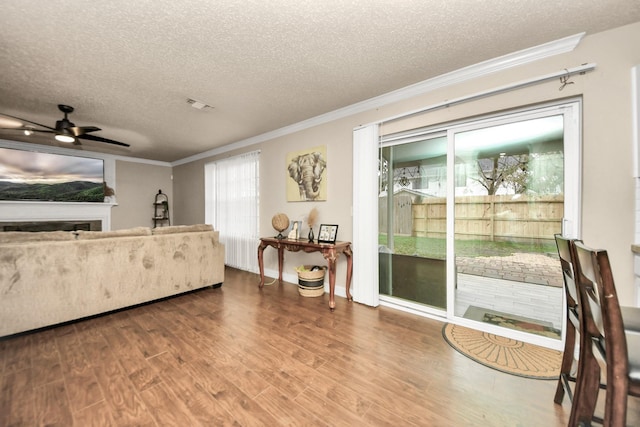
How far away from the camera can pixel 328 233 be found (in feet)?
10.7

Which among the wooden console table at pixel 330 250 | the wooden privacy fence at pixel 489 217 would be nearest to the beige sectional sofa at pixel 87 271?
the wooden console table at pixel 330 250

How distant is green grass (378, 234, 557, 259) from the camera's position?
222 cm

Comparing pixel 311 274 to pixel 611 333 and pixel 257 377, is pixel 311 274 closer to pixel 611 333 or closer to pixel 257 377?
pixel 257 377

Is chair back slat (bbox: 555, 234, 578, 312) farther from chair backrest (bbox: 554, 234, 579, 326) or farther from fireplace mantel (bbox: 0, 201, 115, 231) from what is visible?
fireplace mantel (bbox: 0, 201, 115, 231)

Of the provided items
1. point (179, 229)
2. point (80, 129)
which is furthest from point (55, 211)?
point (179, 229)

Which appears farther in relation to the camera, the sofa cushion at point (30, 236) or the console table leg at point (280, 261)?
the console table leg at point (280, 261)

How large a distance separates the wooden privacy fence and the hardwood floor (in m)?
1.02

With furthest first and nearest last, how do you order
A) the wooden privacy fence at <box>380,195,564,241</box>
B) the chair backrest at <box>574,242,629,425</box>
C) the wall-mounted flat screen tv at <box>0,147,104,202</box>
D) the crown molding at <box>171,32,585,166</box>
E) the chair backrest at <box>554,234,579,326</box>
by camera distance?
the wall-mounted flat screen tv at <box>0,147,104,202</box>, the wooden privacy fence at <box>380,195,564,241</box>, the crown molding at <box>171,32,585,166</box>, the chair backrest at <box>554,234,579,326</box>, the chair backrest at <box>574,242,629,425</box>

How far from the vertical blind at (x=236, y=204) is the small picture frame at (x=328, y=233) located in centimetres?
160

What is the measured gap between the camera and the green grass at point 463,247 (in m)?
2.22

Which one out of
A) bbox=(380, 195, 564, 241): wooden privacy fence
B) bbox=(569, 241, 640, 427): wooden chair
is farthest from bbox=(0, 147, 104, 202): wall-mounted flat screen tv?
bbox=(569, 241, 640, 427): wooden chair

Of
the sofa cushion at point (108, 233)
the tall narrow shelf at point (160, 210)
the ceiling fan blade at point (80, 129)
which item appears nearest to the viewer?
the sofa cushion at point (108, 233)

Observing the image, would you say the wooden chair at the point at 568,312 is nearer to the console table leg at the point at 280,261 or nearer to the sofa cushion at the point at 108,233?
the console table leg at the point at 280,261

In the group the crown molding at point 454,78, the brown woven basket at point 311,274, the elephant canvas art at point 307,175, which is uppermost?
the crown molding at point 454,78
